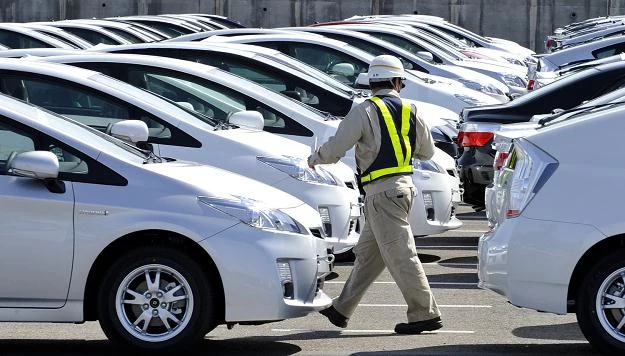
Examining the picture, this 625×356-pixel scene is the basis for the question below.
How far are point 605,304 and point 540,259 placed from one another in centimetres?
43

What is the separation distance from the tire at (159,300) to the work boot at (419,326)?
1.35 metres

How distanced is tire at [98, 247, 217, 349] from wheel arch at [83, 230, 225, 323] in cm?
5

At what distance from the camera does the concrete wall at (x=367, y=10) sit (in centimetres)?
5259

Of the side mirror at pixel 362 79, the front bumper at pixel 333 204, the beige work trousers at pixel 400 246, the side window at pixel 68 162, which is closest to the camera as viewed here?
the side window at pixel 68 162

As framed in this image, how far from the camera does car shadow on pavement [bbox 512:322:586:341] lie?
9.42m

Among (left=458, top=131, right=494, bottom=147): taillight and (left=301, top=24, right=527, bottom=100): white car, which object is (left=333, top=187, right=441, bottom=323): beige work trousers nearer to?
(left=458, top=131, right=494, bottom=147): taillight

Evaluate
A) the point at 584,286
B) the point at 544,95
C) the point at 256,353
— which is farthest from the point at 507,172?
the point at 544,95

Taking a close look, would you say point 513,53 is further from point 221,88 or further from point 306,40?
point 221,88

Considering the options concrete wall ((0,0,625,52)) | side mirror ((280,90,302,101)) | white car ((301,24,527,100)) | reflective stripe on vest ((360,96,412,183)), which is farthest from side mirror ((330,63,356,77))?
concrete wall ((0,0,625,52))

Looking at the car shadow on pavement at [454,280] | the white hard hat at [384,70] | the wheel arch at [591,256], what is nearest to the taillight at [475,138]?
the car shadow on pavement at [454,280]

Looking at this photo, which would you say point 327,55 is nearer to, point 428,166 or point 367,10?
point 428,166

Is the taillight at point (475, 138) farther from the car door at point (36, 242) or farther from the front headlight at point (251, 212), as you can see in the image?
the car door at point (36, 242)

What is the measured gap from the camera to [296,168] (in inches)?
453

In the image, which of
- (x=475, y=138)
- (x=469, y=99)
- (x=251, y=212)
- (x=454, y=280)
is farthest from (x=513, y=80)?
(x=251, y=212)
